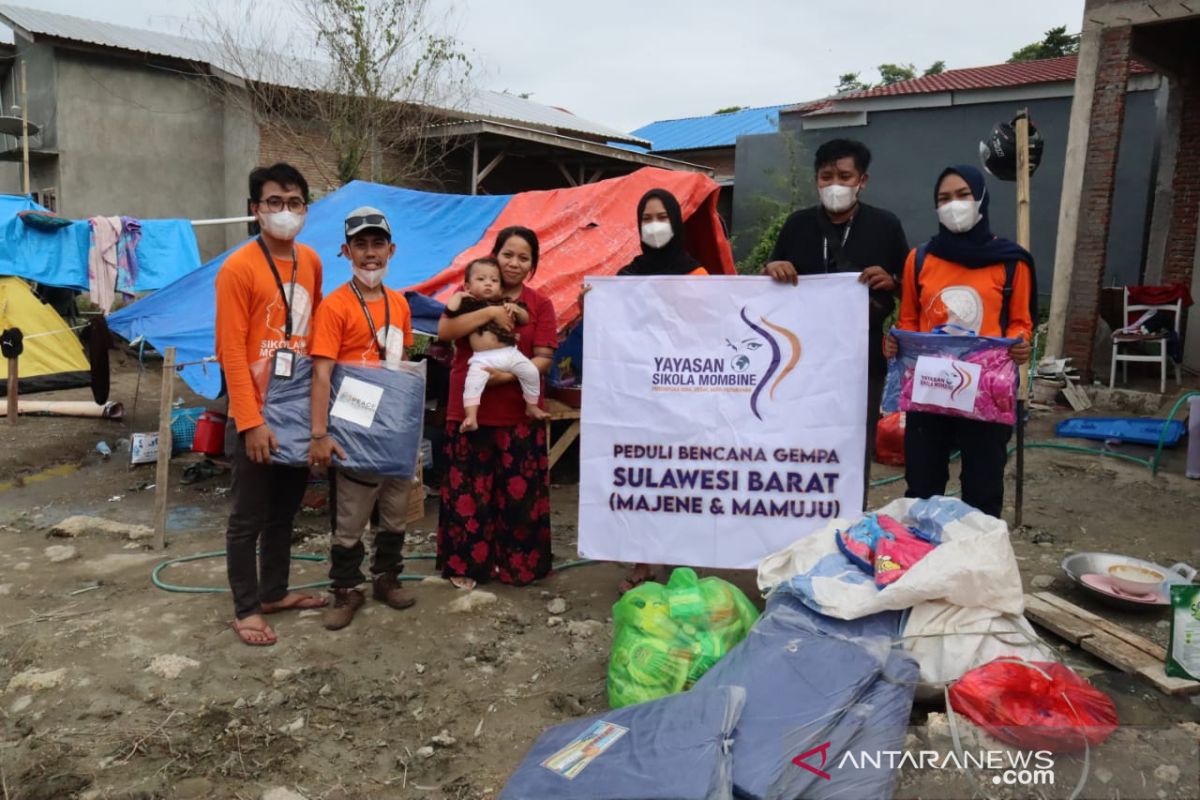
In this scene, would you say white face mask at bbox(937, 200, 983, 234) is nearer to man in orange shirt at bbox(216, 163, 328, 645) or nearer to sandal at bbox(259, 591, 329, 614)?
man in orange shirt at bbox(216, 163, 328, 645)

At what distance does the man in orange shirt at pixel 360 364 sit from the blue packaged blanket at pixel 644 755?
58.2 inches

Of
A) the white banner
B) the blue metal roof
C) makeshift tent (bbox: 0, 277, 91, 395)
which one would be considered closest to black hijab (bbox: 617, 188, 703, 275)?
the white banner

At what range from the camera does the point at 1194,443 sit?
592 cm

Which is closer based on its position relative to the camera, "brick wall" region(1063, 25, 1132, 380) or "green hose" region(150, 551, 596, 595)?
"green hose" region(150, 551, 596, 595)

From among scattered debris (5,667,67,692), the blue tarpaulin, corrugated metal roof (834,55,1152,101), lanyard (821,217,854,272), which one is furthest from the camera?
corrugated metal roof (834,55,1152,101)

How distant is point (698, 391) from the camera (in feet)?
11.7

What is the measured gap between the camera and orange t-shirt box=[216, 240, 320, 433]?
10.4 feet

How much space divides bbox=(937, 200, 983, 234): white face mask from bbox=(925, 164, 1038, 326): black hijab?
2 centimetres

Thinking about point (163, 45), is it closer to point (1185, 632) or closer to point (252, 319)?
point (252, 319)

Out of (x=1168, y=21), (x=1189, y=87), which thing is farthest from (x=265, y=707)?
(x=1189, y=87)

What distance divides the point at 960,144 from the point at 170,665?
14284mm

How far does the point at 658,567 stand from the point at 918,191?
41.4 ft

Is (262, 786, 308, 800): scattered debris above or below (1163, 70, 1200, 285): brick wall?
below

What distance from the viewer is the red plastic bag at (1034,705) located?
2.22 meters
